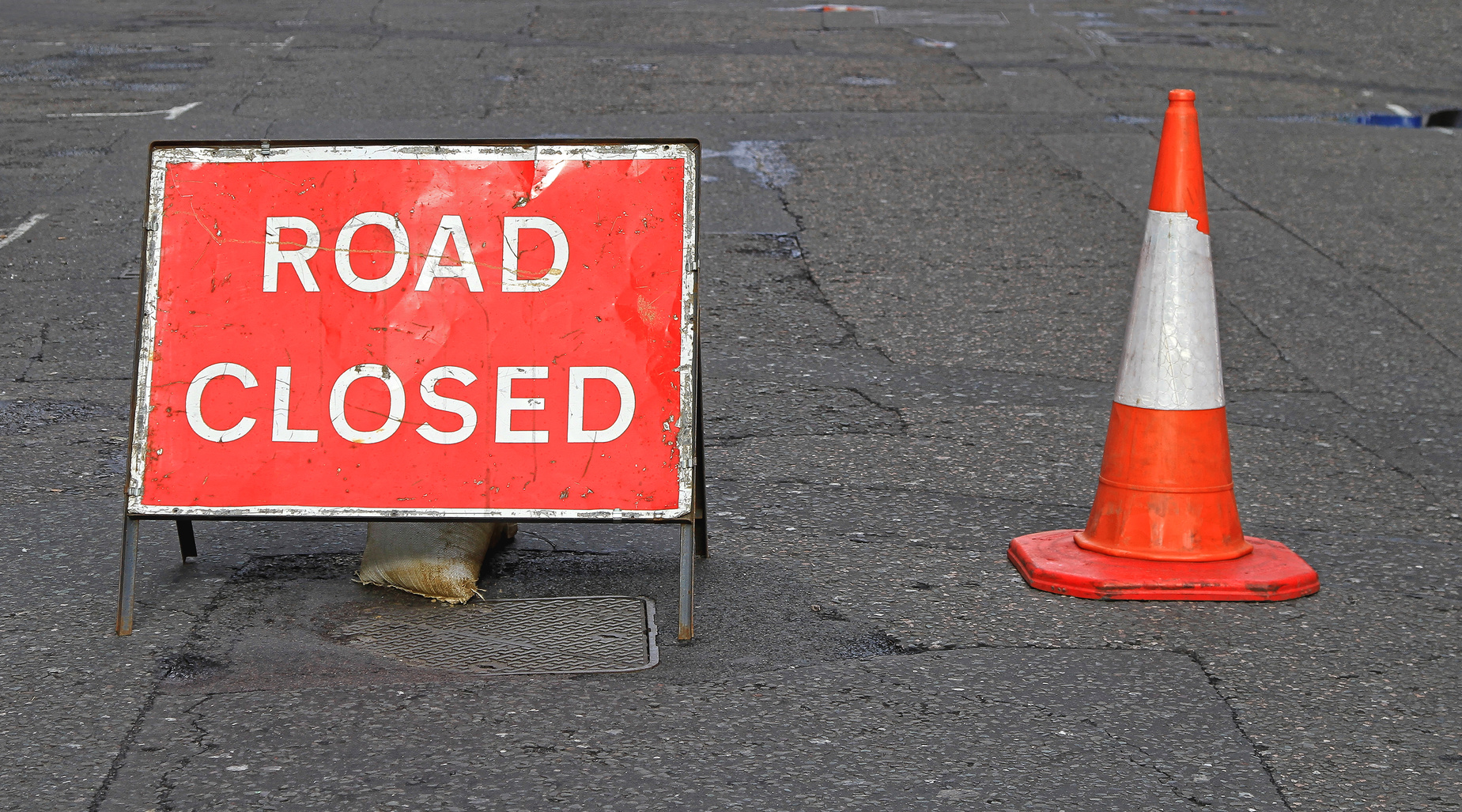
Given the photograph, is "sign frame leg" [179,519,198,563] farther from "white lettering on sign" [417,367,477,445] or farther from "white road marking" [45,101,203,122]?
"white road marking" [45,101,203,122]

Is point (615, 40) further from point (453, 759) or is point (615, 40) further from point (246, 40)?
point (453, 759)

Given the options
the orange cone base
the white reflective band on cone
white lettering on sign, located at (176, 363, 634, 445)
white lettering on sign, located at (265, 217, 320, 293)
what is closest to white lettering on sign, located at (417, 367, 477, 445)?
white lettering on sign, located at (176, 363, 634, 445)

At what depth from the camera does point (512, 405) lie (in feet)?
13.7

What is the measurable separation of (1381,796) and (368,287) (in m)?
2.85

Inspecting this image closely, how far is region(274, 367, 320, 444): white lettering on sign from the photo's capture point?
4.18 metres

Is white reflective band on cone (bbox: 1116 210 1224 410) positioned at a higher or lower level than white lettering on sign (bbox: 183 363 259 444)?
higher

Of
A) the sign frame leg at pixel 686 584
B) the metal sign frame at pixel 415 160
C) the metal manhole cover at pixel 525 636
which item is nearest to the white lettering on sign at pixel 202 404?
the metal sign frame at pixel 415 160

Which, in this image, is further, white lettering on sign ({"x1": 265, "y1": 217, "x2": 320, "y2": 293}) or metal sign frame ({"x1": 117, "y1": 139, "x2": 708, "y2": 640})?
white lettering on sign ({"x1": 265, "y1": 217, "x2": 320, "y2": 293})

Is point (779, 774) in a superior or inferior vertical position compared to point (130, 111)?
inferior

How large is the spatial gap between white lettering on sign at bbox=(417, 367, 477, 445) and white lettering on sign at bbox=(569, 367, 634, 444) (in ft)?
0.89

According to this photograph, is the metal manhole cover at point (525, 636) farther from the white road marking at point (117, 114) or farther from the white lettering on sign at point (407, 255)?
the white road marking at point (117, 114)

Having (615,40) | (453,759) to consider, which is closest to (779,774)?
(453,759)

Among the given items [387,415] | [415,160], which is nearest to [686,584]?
[387,415]

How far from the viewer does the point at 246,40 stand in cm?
1683
